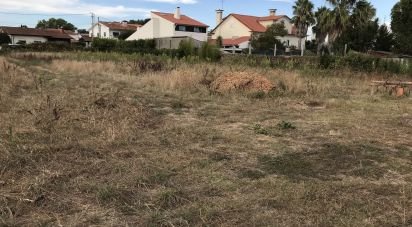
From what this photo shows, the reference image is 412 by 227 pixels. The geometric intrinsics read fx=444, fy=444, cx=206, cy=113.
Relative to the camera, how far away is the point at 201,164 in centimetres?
473

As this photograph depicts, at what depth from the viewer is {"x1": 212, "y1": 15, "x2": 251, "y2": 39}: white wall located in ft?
189

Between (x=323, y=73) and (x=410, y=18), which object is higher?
(x=410, y=18)

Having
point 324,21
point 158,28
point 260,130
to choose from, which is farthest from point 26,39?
point 260,130

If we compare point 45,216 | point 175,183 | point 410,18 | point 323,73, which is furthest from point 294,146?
point 410,18

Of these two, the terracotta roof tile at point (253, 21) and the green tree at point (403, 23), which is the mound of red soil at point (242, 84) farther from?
the terracotta roof tile at point (253, 21)

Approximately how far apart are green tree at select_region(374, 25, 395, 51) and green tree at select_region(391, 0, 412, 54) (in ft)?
43.5

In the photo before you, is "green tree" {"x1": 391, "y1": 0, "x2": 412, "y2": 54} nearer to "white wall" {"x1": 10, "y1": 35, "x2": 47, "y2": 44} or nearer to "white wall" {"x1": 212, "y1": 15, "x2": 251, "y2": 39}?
"white wall" {"x1": 212, "y1": 15, "x2": 251, "y2": 39}

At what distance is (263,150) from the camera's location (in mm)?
5449

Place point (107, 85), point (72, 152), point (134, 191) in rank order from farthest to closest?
point (107, 85), point (72, 152), point (134, 191)

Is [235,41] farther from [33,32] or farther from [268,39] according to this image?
[33,32]

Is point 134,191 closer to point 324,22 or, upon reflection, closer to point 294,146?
point 294,146

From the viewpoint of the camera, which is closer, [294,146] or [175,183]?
[175,183]

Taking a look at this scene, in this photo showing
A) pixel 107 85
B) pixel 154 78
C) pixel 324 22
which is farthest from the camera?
pixel 324 22

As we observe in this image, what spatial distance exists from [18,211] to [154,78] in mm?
10209
